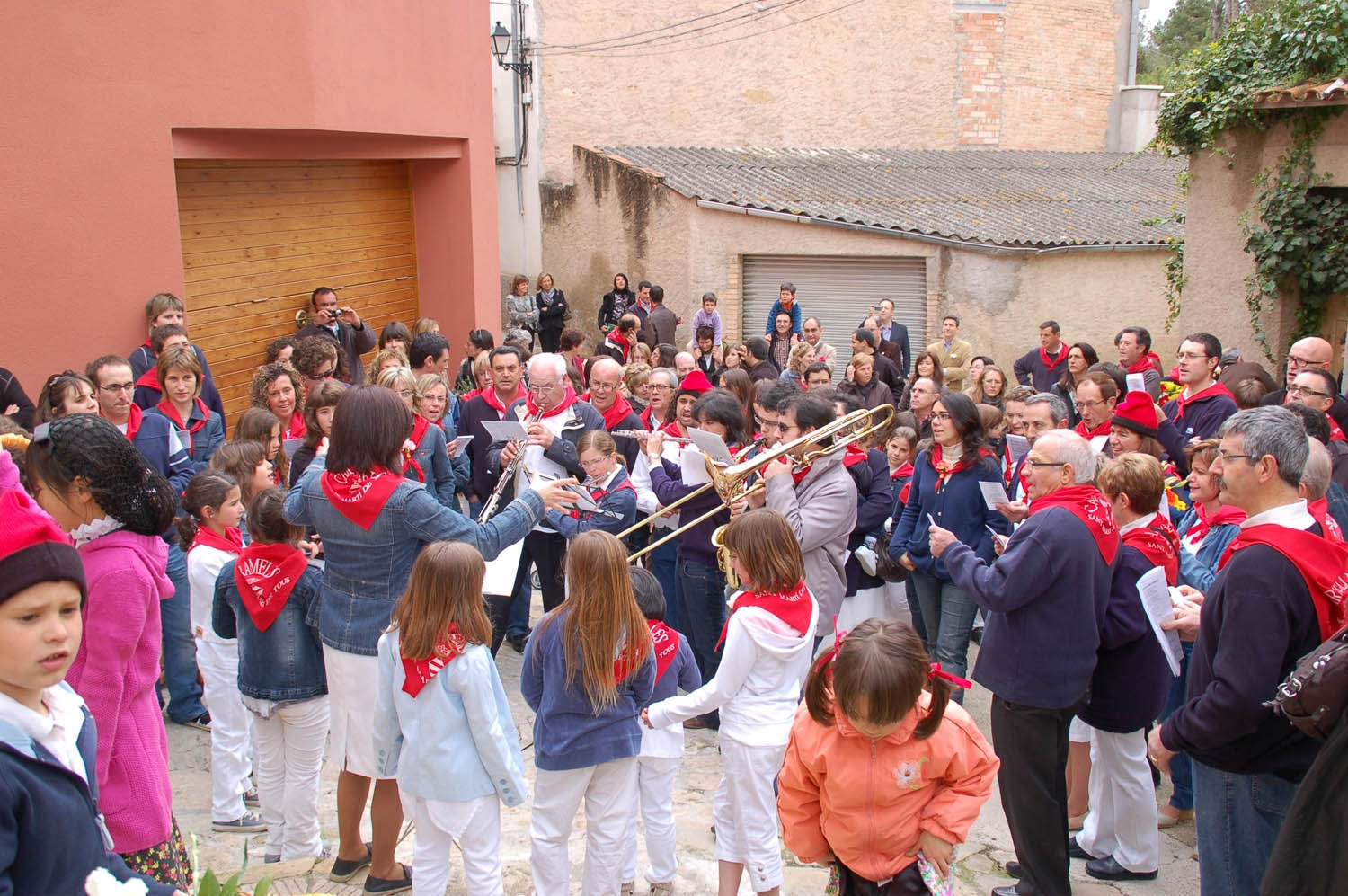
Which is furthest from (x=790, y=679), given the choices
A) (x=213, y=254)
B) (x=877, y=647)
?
(x=213, y=254)

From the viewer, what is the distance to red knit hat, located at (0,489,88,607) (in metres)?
2.24

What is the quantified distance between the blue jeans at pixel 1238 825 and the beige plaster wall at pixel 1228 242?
21.9 ft

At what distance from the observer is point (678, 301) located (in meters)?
16.5

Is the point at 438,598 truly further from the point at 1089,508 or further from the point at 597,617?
the point at 1089,508

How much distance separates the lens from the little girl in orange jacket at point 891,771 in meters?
2.98

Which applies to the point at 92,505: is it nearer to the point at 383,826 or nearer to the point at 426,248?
the point at 383,826

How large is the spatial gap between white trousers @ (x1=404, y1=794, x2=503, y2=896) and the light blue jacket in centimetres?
5

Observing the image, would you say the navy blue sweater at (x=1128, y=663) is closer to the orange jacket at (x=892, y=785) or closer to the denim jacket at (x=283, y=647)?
the orange jacket at (x=892, y=785)

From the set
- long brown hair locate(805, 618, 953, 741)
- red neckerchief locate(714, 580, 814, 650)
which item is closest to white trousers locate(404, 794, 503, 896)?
red neckerchief locate(714, 580, 814, 650)

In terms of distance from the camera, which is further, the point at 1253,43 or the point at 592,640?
the point at 1253,43

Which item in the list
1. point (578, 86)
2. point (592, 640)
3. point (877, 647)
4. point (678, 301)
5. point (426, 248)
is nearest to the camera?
point (877, 647)

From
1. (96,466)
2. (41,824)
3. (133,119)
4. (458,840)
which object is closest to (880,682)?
(458,840)

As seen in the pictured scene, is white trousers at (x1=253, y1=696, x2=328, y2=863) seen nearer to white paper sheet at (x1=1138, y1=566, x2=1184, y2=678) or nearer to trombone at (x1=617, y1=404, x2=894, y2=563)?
trombone at (x1=617, y1=404, x2=894, y2=563)

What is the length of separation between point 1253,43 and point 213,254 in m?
8.23
